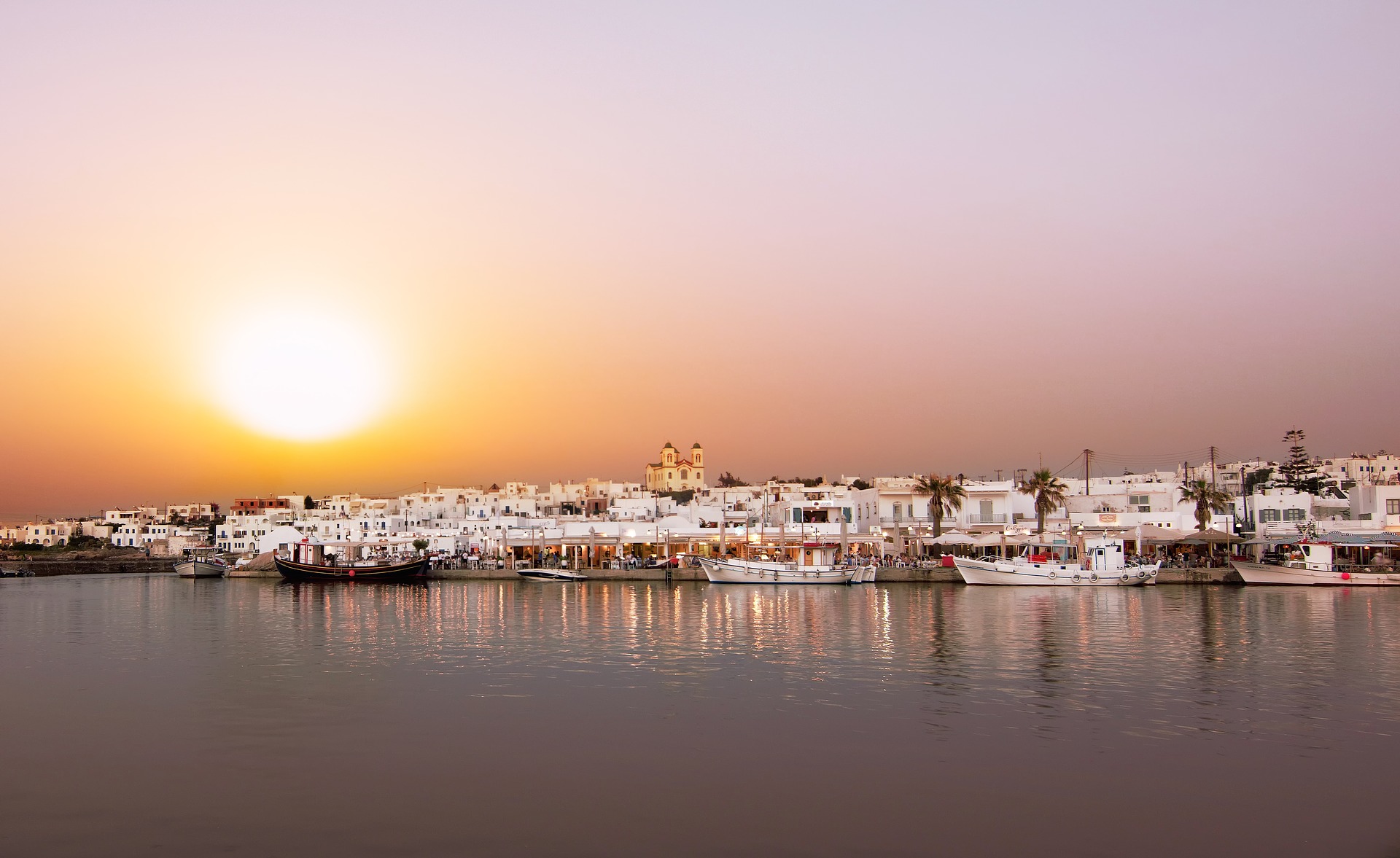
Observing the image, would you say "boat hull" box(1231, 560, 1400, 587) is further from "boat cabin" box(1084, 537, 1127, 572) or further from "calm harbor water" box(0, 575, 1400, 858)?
"calm harbor water" box(0, 575, 1400, 858)

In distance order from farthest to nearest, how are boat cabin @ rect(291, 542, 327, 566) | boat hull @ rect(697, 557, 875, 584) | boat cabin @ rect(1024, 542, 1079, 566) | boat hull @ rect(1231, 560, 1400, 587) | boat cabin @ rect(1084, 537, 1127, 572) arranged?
1. boat cabin @ rect(291, 542, 327, 566)
2. boat hull @ rect(697, 557, 875, 584)
3. boat cabin @ rect(1024, 542, 1079, 566)
4. boat cabin @ rect(1084, 537, 1127, 572)
5. boat hull @ rect(1231, 560, 1400, 587)

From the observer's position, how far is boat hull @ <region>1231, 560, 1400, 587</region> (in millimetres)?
53906

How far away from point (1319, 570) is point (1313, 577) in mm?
513

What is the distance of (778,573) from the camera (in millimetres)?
61156

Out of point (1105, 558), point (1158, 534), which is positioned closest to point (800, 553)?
point (1105, 558)

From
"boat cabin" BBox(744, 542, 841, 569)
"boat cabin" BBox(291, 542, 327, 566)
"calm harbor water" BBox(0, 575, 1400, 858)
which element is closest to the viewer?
"calm harbor water" BBox(0, 575, 1400, 858)

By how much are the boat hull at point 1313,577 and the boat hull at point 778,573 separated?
2023 centimetres

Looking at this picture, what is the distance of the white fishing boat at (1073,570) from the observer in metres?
55.1

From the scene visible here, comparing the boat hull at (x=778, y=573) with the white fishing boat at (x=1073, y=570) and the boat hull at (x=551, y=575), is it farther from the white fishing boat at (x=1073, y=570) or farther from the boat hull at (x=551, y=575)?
the boat hull at (x=551, y=575)

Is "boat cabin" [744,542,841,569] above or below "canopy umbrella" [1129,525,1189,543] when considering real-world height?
below

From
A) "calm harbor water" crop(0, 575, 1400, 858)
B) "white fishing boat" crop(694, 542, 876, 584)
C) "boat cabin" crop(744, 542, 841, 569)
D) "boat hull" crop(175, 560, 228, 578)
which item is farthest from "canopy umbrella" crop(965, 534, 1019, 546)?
"boat hull" crop(175, 560, 228, 578)

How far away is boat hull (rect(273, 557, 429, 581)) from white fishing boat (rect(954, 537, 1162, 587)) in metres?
38.1

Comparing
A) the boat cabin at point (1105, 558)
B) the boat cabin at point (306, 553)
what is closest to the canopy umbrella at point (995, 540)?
the boat cabin at point (1105, 558)

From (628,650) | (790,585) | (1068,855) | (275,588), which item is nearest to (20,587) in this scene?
(275,588)
